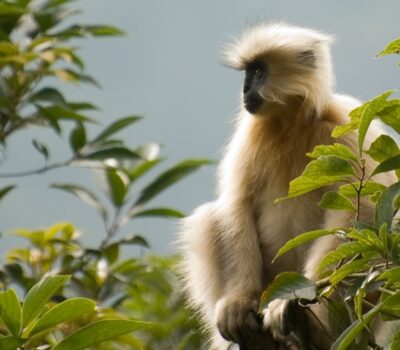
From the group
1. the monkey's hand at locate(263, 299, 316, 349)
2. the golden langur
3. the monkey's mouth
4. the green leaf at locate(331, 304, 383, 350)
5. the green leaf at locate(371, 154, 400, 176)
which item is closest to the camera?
the green leaf at locate(331, 304, 383, 350)

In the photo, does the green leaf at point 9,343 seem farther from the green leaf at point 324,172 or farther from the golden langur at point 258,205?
the golden langur at point 258,205

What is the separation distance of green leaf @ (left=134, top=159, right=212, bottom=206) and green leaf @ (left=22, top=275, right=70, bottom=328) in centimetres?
256

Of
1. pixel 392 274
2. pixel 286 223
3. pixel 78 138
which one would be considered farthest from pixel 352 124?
pixel 78 138

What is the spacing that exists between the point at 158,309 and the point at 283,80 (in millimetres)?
1477

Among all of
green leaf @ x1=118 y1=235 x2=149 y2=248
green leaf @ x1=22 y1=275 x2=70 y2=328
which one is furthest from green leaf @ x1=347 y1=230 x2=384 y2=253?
green leaf @ x1=118 y1=235 x2=149 y2=248

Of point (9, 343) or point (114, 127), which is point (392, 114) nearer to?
point (9, 343)

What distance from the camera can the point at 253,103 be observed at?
4785 millimetres

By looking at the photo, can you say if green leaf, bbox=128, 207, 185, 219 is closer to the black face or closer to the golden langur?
the golden langur

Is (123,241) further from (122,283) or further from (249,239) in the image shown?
(249,239)

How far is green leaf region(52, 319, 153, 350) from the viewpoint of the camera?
255 cm

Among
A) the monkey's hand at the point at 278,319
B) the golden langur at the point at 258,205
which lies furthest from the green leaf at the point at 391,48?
the golden langur at the point at 258,205

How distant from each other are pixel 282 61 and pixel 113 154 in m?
0.94

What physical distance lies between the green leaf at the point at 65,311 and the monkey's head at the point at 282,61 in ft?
7.88

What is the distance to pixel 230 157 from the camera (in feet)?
15.8
